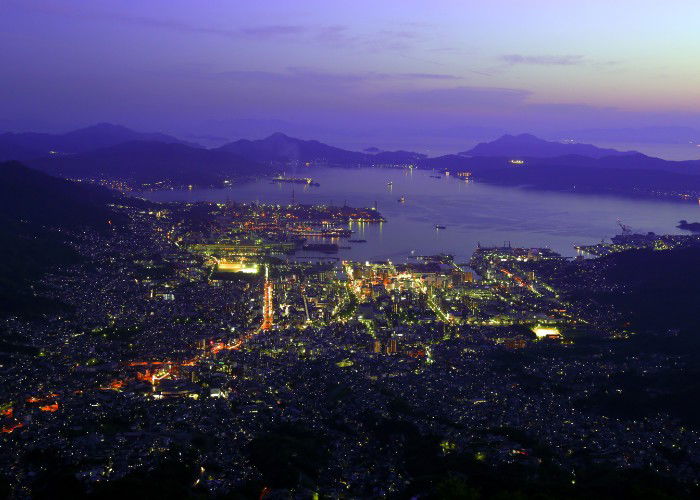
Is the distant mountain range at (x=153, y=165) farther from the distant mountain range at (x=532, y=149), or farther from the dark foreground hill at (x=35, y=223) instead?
the distant mountain range at (x=532, y=149)

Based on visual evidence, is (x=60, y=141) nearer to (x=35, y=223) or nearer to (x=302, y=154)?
(x=302, y=154)

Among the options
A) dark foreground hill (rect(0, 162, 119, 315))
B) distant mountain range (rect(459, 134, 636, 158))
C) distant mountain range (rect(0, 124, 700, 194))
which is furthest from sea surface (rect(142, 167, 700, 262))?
distant mountain range (rect(459, 134, 636, 158))

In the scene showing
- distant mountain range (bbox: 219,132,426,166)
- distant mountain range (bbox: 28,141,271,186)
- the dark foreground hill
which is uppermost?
distant mountain range (bbox: 219,132,426,166)

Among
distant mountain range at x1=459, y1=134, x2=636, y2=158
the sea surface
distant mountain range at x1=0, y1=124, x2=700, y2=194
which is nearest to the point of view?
the sea surface

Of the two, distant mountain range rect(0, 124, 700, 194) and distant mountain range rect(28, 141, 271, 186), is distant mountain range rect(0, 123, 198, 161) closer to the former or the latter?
distant mountain range rect(0, 124, 700, 194)

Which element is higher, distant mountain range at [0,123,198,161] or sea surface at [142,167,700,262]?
distant mountain range at [0,123,198,161]

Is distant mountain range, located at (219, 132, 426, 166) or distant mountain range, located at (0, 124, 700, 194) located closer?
distant mountain range, located at (0, 124, 700, 194)

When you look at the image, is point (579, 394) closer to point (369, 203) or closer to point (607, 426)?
point (607, 426)
